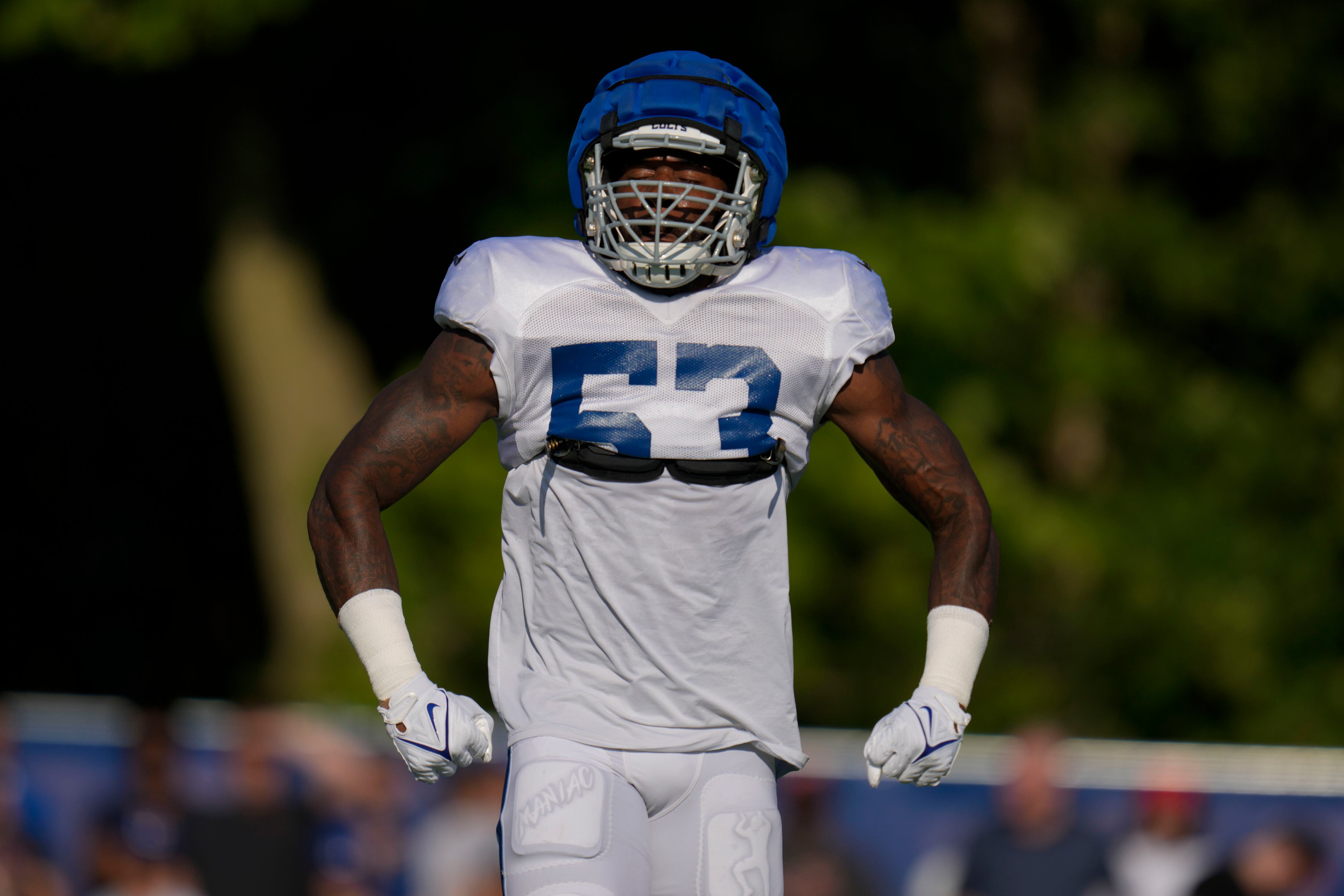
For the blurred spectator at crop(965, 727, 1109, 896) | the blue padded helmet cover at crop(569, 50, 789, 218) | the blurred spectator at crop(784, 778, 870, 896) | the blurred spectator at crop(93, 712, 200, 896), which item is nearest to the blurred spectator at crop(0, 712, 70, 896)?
the blurred spectator at crop(93, 712, 200, 896)

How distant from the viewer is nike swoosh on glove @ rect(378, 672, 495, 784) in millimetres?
2850

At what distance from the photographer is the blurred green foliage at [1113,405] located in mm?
9234

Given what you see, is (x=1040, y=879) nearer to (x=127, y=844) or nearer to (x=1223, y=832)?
(x=1223, y=832)

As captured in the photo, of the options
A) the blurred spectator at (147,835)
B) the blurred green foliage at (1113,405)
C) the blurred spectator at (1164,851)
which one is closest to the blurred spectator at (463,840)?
the blurred spectator at (147,835)

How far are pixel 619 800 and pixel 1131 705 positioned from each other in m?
8.35

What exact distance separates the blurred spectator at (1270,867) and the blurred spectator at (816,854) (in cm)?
147

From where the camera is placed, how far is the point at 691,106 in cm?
308

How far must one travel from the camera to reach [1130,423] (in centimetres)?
1127

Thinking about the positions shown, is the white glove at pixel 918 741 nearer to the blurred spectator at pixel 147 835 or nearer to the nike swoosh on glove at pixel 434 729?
the nike swoosh on glove at pixel 434 729

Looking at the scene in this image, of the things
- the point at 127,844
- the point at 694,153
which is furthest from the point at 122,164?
the point at 694,153

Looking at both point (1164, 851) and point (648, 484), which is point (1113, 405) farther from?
point (648, 484)

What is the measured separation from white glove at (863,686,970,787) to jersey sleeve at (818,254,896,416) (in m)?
0.65

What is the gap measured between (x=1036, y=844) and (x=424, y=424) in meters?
4.42

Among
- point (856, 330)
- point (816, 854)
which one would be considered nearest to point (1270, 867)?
point (816, 854)
